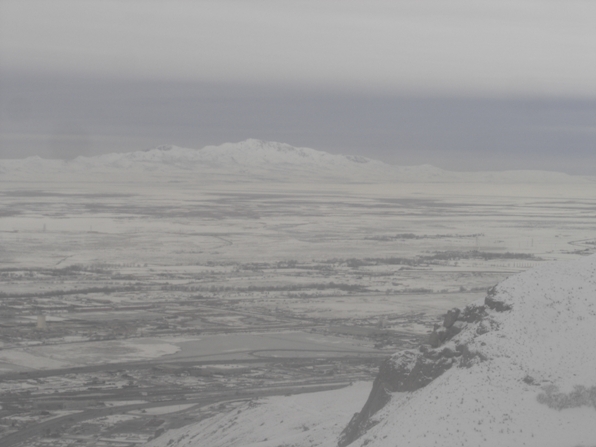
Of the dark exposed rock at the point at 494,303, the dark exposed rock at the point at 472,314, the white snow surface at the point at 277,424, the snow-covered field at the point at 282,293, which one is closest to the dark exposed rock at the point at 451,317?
the dark exposed rock at the point at 472,314

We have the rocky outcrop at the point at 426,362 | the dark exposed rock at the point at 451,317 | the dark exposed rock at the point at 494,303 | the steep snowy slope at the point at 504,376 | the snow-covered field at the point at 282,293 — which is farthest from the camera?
the dark exposed rock at the point at 451,317

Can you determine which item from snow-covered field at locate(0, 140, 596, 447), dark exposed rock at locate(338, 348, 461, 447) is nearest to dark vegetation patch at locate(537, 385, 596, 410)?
snow-covered field at locate(0, 140, 596, 447)

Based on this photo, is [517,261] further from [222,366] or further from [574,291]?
[574,291]

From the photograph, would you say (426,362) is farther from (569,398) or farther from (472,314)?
(569,398)

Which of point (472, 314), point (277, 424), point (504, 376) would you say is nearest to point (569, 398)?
point (504, 376)

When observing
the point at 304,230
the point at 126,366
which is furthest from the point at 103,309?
the point at 304,230

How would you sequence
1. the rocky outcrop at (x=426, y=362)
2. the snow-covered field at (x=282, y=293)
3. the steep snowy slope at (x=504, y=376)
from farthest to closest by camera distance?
the rocky outcrop at (x=426, y=362) < the snow-covered field at (x=282, y=293) < the steep snowy slope at (x=504, y=376)

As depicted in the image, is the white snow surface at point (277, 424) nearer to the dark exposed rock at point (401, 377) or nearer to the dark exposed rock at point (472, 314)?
the dark exposed rock at point (401, 377)
